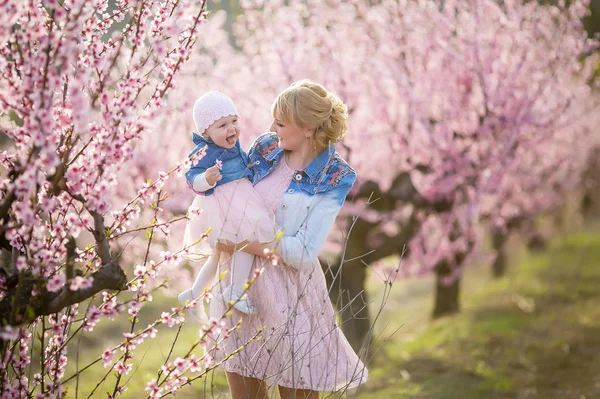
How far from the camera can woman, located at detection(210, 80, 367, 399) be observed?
317 cm

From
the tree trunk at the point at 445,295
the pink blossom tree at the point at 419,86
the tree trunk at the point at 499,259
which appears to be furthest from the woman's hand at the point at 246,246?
the tree trunk at the point at 499,259

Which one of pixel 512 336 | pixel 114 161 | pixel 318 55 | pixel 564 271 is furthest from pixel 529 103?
pixel 564 271

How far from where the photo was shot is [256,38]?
8.41 metres

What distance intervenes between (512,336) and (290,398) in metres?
6.47

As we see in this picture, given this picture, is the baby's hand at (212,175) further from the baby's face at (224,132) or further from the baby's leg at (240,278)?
the baby's leg at (240,278)

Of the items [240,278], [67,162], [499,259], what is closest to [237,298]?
[240,278]

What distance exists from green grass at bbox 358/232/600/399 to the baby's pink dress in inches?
50.2

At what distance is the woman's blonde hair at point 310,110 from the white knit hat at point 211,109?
235mm

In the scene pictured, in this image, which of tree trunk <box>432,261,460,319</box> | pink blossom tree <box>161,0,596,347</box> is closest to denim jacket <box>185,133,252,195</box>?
pink blossom tree <box>161,0,596,347</box>

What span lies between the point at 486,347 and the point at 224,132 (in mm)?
6266

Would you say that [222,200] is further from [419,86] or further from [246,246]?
[419,86]

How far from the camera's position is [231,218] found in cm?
318

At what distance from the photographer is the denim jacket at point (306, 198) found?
3.12 m

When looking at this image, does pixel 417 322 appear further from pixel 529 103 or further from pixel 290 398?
pixel 290 398
